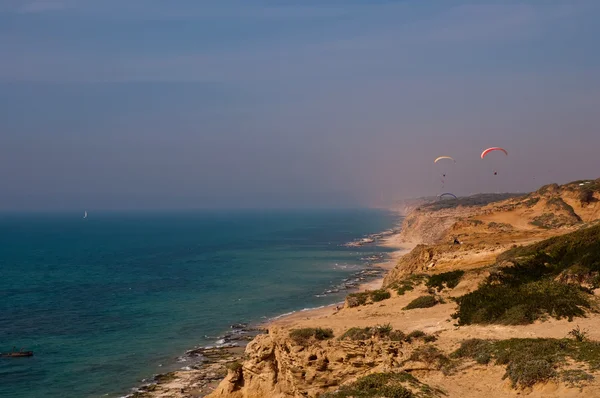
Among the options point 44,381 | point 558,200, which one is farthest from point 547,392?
point 558,200

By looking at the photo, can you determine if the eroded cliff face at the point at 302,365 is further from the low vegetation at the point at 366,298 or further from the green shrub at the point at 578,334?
the low vegetation at the point at 366,298

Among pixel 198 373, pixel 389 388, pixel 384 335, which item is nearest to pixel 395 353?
pixel 384 335

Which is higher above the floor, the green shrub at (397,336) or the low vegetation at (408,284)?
the green shrub at (397,336)

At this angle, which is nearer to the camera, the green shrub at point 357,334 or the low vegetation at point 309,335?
the green shrub at point 357,334

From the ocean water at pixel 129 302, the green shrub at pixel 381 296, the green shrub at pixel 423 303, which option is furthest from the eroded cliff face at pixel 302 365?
the ocean water at pixel 129 302

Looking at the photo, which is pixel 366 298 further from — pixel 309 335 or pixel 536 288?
pixel 536 288

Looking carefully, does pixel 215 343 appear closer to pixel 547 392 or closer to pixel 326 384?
pixel 326 384

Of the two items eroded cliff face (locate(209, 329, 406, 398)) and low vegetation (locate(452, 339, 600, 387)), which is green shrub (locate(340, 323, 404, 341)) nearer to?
eroded cliff face (locate(209, 329, 406, 398))

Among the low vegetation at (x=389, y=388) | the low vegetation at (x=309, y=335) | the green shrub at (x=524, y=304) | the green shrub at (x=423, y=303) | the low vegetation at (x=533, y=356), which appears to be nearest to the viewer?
the low vegetation at (x=533, y=356)
